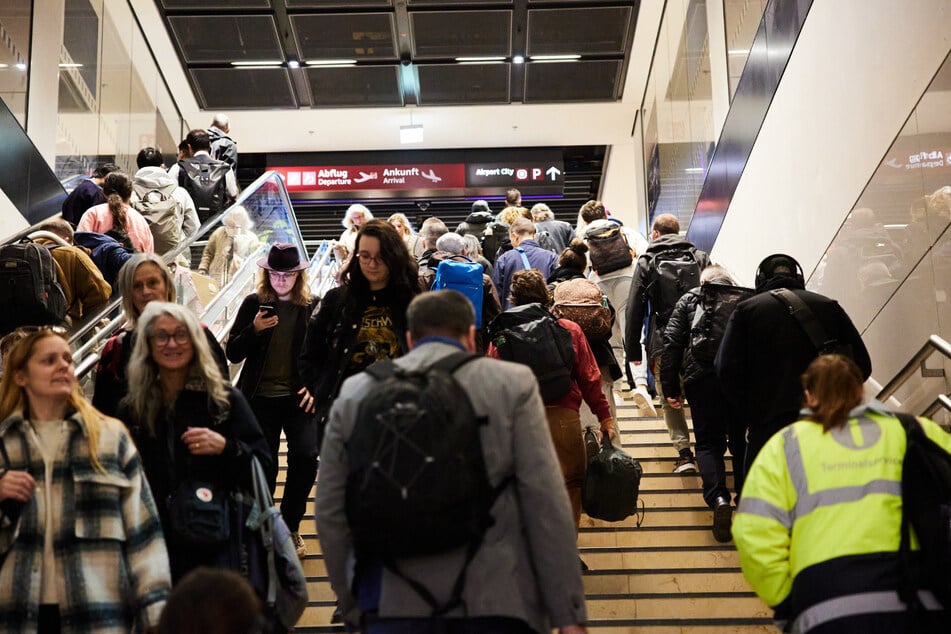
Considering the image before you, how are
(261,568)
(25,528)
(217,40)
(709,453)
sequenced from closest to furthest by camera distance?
(25,528), (261,568), (709,453), (217,40)

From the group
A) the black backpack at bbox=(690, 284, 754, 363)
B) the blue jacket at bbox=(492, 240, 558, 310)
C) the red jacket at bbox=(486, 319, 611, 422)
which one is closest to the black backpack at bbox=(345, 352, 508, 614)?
the red jacket at bbox=(486, 319, 611, 422)

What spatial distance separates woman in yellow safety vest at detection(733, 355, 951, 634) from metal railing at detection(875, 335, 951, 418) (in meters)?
1.46

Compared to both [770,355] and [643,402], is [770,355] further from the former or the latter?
[643,402]

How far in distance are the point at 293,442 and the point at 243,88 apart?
1339 centimetres

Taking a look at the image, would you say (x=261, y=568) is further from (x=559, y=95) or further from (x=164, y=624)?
(x=559, y=95)

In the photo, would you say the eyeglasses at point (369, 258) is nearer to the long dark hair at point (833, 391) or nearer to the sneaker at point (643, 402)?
the long dark hair at point (833, 391)

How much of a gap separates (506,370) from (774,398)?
2618 mm

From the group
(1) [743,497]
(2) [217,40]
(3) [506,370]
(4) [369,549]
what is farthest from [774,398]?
(2) [217,40]

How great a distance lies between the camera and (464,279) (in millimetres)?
5695

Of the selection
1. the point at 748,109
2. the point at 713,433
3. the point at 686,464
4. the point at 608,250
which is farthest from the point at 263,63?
the point at 713,433

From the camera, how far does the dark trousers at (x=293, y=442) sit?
576cm

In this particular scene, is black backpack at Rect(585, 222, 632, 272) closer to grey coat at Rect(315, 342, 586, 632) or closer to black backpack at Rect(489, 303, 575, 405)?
black backpack at Rect(489, 303, 575, 405)

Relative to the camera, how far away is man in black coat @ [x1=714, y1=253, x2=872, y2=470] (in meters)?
5.30

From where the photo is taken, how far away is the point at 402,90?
18.4 meters
